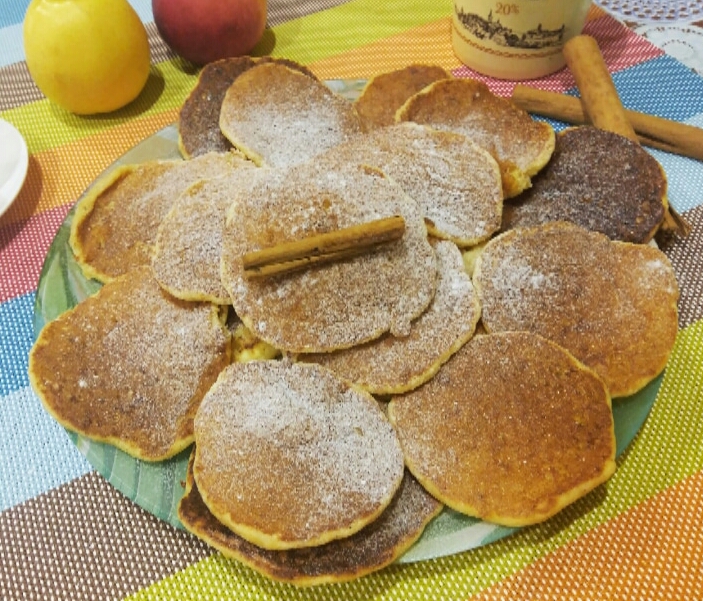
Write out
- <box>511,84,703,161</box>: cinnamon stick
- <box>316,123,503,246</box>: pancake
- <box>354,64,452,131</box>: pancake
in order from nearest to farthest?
<box>316,123,503,246</box>: pancake < <box>354,64,452,131</box>: pancake < <box>511,84,703,161</box>: cinnamon stick

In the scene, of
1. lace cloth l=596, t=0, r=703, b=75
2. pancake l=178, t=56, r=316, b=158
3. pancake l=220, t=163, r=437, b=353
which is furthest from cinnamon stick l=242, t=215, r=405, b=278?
lace cloth l=596, t=0, r=703, b=75

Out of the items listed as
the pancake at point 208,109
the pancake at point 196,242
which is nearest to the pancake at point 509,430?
the pancake at point 196,242

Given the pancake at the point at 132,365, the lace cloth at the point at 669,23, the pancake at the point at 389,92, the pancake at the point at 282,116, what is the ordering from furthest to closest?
the lace cloth at the point at 669,23, the pancake at the point at 389,92, the pancake at the point at 282,116, the pancake at the point at 132,365

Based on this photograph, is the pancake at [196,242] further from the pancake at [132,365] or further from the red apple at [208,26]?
the red apple at [208,26]

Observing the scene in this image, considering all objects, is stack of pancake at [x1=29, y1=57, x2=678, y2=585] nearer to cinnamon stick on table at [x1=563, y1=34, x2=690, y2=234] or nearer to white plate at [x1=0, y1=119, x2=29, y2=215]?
cinnamon stick on table at [x1=563, y1=34, x2=690, y2=234]

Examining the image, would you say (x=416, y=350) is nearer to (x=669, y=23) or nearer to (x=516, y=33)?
(x=516, y=33)

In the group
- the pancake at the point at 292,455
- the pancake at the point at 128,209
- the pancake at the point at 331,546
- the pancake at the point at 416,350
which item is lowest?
the pancake at the point at 331,546
